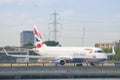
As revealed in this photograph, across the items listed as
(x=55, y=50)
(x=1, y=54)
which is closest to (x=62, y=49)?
(x=55, y=50)

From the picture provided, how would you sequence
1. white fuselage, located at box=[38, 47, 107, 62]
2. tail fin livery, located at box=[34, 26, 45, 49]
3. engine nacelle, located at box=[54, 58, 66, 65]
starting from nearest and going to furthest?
white fuselage, located at box=[38, 47, 107, 62] < engine nacelle, located at box=[54, 58, 66, 65] < tail fin livery, located at box=[34, 26, 45, 49]

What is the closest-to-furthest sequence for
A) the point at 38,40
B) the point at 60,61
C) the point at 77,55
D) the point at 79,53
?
the point at 60,61 → the point at 79,53 → the point at 77,55 → the point at 38,40

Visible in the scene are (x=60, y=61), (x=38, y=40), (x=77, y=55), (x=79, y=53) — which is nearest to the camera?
(x=60, y=61)

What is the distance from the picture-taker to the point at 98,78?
69.0 m

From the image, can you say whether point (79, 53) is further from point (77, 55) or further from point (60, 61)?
point (60, 61)

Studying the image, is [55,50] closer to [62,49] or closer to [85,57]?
[62,49]

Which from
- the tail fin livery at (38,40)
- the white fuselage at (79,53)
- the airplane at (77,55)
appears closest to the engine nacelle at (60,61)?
the airplane at (77,55)

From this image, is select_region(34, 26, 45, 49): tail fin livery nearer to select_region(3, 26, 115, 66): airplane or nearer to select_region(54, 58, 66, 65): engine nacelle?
select_region(3, 26, 115, 66): airplane

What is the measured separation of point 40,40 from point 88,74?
33.5m

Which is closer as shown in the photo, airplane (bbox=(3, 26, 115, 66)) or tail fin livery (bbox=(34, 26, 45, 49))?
airplane (bbox=(3, 26, 115, 66))

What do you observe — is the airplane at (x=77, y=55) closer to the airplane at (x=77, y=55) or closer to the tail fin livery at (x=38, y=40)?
the airplane at (x=77, y=55)

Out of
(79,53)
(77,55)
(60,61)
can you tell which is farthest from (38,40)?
(79,53)

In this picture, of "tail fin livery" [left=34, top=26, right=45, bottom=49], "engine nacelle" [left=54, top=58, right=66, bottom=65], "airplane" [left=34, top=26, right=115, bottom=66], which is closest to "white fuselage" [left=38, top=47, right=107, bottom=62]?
"airplane" [left=34, top=26, right=115, bottom=66]

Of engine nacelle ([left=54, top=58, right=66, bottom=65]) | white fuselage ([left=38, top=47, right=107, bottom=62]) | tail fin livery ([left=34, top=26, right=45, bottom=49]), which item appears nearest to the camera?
white fuselage ([left=38, top=47, right=107, bottom=62])
